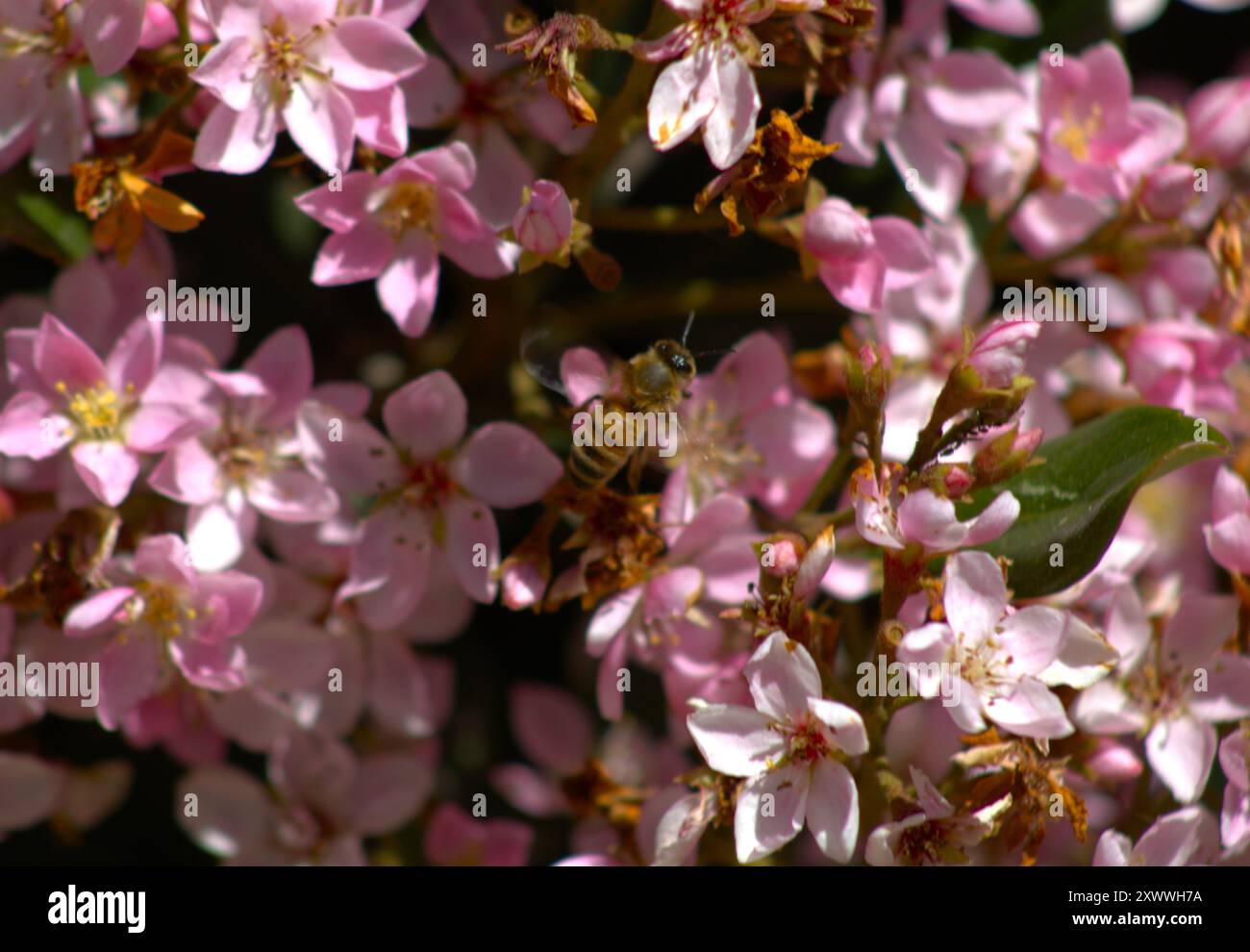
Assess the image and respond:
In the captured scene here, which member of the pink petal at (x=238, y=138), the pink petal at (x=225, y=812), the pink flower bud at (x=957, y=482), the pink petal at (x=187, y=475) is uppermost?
the pink petal at (x=238, y=138)

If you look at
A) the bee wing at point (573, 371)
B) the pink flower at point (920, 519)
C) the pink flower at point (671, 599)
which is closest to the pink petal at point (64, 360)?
the bee wing at point (573, 371)

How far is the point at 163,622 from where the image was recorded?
186cm

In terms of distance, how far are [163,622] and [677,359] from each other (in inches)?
31.1

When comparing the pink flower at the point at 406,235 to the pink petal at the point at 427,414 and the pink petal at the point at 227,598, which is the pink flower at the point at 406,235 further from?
the pink petal at the point at 227,598

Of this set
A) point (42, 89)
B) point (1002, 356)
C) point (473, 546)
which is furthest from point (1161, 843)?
point (42, 89)

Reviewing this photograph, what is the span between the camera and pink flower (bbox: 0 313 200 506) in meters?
1.82

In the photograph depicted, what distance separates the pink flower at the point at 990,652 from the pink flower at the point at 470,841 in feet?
2.73

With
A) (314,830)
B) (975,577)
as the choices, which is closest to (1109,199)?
(975,577)

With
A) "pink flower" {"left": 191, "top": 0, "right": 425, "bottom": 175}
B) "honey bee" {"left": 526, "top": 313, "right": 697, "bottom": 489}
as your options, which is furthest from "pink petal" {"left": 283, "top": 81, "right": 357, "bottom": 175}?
"honey bee" {"left": 526, "top": 313, "right": 697, "bottom": 489}

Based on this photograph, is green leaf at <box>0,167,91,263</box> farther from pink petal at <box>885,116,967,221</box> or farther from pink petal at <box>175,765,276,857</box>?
pink petal at <box>885,116,967,221</box>

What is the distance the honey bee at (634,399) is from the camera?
1741mm
